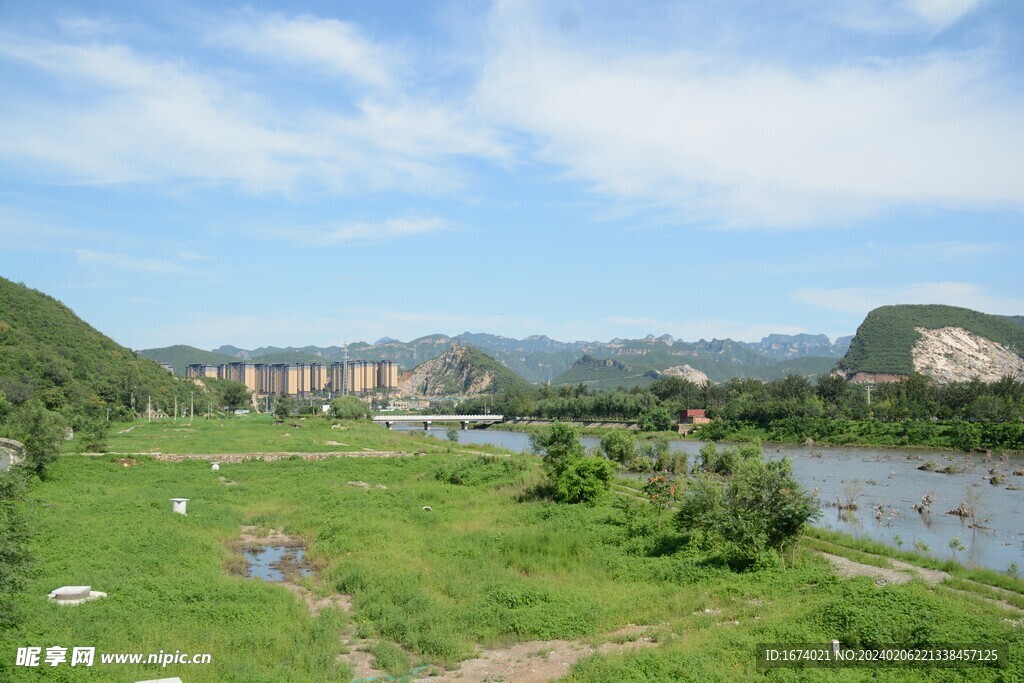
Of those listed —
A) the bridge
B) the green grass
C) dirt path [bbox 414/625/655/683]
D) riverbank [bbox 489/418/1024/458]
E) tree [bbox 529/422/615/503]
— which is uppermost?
tree [bbox 529/422/615/503]

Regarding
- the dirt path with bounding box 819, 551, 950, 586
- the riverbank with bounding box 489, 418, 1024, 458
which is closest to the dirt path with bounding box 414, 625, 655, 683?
the dirt path with bounding box 819, 551, 950, 586

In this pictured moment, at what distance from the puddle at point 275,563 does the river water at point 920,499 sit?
52.3 ft

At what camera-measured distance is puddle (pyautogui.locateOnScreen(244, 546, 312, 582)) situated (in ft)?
67.4

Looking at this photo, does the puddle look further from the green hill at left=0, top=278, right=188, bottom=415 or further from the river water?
the green hill at left=0, top=278, right=188, bottom=415

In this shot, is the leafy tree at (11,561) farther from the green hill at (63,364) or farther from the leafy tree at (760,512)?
the green hill at (63,364)

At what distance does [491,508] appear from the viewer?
99.0 ft

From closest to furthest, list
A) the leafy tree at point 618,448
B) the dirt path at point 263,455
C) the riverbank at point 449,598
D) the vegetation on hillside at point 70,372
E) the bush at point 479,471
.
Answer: the riverbank at point 449,598
the bush at point 479,471
the dirt path at point 263,455
the leafy tree at point 618,448
the vegetation on hillside at point 70,372

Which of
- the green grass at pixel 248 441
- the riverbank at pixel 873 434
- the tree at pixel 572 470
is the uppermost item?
the tree at pixel 572 470

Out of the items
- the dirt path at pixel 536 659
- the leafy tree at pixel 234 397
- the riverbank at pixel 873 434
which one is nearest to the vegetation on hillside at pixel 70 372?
the leafy tree at pixel 234 397

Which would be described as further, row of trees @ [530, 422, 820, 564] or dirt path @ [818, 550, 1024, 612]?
row of trees @ [530, 422, 820, 564]

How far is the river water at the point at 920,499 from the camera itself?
90.1 feet

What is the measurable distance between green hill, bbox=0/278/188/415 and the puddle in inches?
2072

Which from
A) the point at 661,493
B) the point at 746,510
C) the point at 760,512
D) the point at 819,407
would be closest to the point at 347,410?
the point at 819,407

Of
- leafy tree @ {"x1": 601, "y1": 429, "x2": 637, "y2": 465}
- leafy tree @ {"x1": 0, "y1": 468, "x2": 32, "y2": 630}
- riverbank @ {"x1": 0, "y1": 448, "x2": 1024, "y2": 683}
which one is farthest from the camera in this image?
leafy tree @ {"x1": 601, "y1": 429, "x2": 637, "y2": 465}
